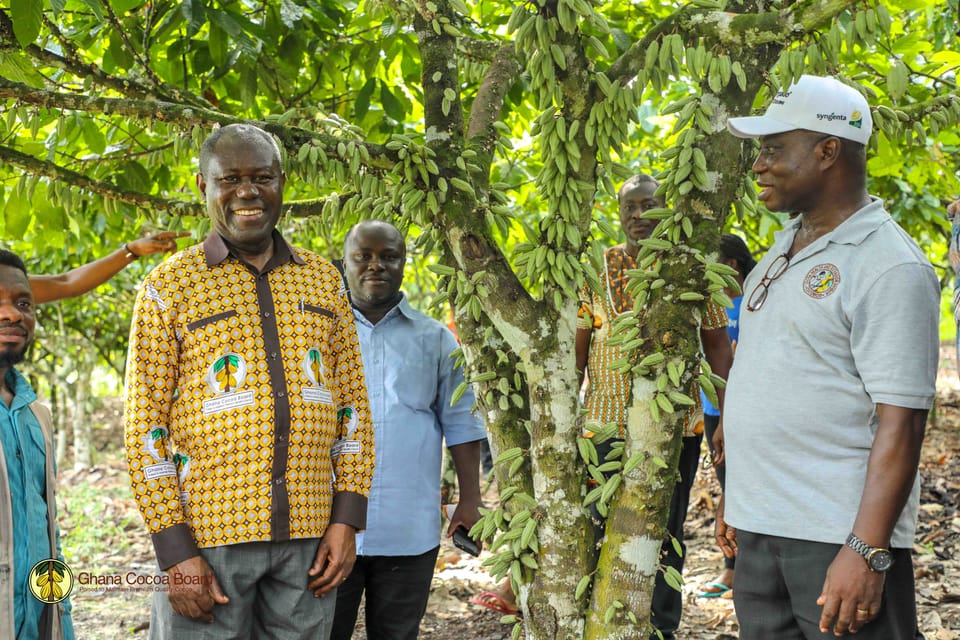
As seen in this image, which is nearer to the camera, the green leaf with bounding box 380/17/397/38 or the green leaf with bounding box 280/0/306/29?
the green leaf with bounding box 280/0/306/29

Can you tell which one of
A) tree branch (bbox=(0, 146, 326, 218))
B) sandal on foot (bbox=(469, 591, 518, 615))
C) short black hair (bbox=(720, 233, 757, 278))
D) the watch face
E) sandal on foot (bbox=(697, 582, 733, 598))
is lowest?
sandal on foot (bbox=(697, 582, 733, 598))

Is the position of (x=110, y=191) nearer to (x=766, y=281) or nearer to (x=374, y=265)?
(x=374, y=265)

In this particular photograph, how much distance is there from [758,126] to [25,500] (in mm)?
2010

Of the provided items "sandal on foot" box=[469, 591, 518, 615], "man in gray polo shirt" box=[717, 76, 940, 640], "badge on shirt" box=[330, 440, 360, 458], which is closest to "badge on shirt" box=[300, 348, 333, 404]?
"badge on shirt" box=[330, 440, 360, 458]

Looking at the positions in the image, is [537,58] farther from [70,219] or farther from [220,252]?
[70,219]

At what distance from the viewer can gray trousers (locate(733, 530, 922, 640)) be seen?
1.86m

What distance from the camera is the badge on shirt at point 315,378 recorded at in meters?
2.13

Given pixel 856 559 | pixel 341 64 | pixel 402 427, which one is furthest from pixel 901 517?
pixel 341 64

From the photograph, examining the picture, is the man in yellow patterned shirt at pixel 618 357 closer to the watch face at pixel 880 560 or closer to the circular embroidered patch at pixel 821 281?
the circular embroidered patch at pixel 821 281

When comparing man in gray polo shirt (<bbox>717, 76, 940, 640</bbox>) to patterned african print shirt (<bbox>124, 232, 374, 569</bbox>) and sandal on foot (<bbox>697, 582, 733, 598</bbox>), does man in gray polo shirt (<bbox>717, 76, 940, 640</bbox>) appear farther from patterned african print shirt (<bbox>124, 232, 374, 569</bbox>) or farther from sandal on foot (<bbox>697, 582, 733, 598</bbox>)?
sandal on foot (<bbox>697, 582, 733, 598</bbox>)

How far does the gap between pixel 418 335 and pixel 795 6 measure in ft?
5.19

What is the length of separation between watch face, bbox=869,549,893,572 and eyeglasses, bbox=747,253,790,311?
1.95 feet

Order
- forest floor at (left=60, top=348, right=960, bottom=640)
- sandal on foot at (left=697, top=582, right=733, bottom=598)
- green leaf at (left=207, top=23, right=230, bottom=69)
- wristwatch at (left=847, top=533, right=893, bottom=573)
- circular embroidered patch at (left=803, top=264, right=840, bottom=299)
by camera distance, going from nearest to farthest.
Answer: wristwatch at (left=847, top=533, right=893, bottom=573) < circular embroidered patch at (left=803, top=264, right=840, bottom=299) < green leaf at (left=207, top=23, right=230, bottom=69) < forest floor at (left=60, top=348, right=960, bottom=640) < sandal on foot at (left=697, top=582, right=733, bottom=598)

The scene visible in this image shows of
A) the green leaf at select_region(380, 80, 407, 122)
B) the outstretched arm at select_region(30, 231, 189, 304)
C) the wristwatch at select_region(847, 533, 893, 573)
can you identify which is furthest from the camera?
the green leaf at select_region(380, 80, 407, 122)
